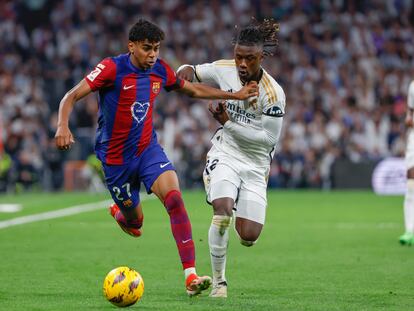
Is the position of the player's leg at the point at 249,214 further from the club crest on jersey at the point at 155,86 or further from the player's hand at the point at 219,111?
the club crest on jersey at the point at 155,86

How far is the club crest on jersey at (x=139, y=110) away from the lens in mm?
9047

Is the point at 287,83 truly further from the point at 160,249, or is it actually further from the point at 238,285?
the point at 238,285

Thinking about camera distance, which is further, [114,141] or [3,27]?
[3,27]

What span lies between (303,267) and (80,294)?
331 cm

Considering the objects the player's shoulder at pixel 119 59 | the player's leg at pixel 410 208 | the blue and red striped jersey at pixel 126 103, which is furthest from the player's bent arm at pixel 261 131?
the player's leg at pixel 410 208

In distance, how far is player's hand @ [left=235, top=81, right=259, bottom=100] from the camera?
8.83m

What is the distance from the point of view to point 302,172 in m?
27.9

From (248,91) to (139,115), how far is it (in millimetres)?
1003

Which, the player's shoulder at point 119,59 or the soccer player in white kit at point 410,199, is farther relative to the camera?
the soccer player in white kit at point 410,199

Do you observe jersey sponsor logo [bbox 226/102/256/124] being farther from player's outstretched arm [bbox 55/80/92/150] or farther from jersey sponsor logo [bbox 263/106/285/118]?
player's outstretched arm [bbox 55/80/92/150]

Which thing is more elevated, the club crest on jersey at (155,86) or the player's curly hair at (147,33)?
the player's curly hair at (147,33)

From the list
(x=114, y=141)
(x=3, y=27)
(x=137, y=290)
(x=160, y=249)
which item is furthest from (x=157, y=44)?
(x=3, y=27)

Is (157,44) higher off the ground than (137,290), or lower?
higher

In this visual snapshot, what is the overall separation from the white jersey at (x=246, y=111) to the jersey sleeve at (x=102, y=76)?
1010 mm
